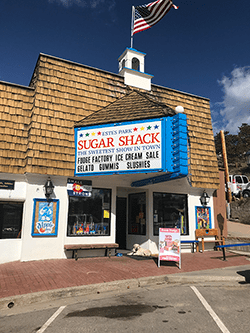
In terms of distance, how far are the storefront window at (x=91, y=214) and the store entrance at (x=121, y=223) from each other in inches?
65.8

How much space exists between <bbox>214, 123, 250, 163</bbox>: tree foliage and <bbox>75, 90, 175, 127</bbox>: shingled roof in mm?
38941

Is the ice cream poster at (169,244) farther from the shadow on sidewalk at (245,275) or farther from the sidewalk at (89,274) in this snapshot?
the shadow on sidewalk at (245,275)

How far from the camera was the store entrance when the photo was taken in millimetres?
12555

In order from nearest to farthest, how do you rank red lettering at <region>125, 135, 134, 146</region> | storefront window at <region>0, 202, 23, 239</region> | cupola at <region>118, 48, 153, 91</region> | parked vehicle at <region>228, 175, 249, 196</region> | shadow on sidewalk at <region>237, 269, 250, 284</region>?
shadow on sidewalk at <region>237, 269, 250, 284</region>
red lettering at <region>125, 135, 134, 146</region>
storefront window at <region>0, 202, 23, 239</region>
cupola at <region>118, 48, 153, 91</region>
parked vehicle at <region>228, 175, 249, 196</region>

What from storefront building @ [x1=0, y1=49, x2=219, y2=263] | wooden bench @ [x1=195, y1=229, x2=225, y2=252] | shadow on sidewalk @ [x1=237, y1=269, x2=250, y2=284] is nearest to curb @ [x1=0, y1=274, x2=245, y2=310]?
shadow on sidewalk @ [x1=237, y1=269, x2=250, y2=284]

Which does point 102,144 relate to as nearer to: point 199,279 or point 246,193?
point 199,279

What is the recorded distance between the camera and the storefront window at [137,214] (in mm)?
11809

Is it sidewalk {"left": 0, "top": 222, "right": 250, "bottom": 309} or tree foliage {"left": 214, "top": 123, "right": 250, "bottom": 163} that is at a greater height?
tree foliage {"left": 214, "top": 123, "right": 250, "bottom": 163}

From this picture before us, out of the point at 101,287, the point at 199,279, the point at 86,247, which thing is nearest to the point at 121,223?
the point at 86,247

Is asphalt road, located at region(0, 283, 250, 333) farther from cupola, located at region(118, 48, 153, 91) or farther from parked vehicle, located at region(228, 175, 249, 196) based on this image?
parked vehicle, located at region(228, 175, 249, 196)

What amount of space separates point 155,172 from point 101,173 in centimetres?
213

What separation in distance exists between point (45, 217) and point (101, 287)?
4.23 m

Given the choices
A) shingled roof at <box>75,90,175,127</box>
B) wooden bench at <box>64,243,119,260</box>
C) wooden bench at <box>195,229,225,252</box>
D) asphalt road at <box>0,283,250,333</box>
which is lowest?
asphalt road at <box>0,283,250,333</box>

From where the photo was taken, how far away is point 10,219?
31.7ft
